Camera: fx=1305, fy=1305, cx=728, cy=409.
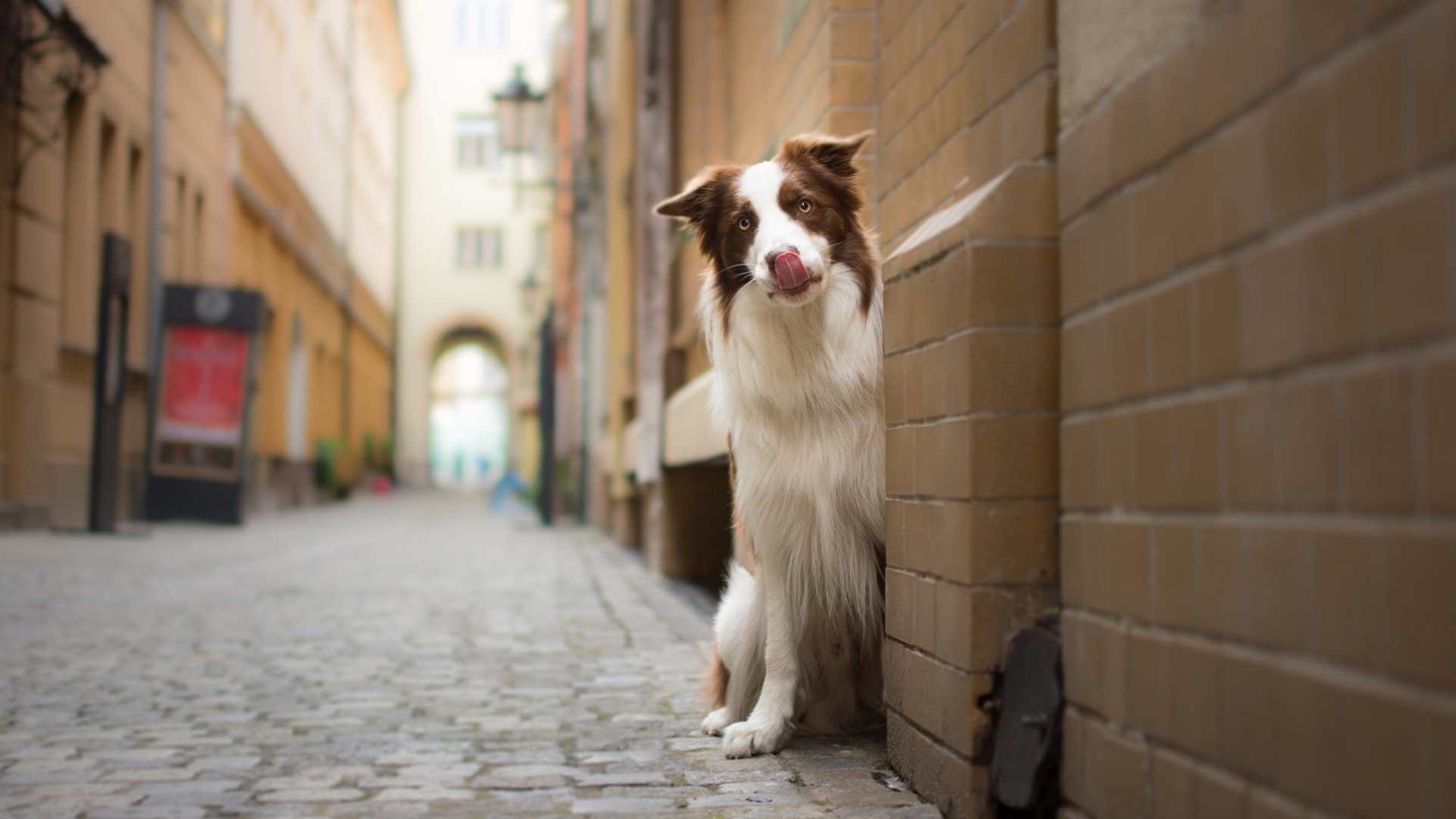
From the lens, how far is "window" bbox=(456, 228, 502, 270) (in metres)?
43.5

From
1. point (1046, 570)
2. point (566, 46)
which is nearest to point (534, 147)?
point (566, 46)

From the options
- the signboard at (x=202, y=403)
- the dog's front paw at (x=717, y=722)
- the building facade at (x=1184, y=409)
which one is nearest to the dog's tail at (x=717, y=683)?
the dog's front paw at (x=717, y=722)

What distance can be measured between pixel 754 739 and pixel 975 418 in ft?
4.26

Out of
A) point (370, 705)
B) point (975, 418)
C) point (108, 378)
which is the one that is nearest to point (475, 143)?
point (108, 378)

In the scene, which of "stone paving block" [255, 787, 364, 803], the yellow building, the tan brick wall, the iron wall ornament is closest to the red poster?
the yellow building

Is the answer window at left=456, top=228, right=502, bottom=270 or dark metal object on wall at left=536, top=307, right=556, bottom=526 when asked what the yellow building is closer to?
dark metal object on wall at left=536, top=307, right=556, bottom=526

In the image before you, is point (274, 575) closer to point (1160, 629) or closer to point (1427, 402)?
point (1160, 629)

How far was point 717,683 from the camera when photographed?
146 inches

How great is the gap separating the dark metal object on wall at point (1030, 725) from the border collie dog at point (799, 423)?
0.92 m

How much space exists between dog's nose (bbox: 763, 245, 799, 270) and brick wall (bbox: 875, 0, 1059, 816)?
256 mm

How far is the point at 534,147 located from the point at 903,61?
46.9 ft

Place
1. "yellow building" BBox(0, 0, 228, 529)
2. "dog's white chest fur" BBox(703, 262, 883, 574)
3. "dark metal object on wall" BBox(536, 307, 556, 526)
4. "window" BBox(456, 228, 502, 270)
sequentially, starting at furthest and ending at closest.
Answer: "window" BBox(456, 228, 502, 270), "dark metal object on wall" BBox(536, 307, 556, 526), "yellow building" BBox(0, 0, 228, 529), "dog's white chest fur" BBox(703, 262, 883, 574)

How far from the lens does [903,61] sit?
3.79 metres

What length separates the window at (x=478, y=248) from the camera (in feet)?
143
